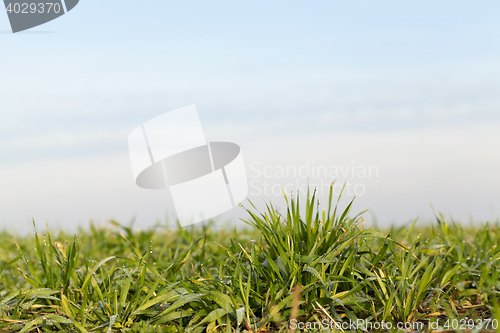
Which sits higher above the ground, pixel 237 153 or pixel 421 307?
pixel 237 153

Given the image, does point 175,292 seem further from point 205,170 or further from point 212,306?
point 205,170

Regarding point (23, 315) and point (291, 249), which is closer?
point (291, 249)

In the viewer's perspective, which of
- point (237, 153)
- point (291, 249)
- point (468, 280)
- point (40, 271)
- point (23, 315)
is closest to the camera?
point (291, 249)

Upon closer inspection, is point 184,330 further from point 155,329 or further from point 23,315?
point 23,315

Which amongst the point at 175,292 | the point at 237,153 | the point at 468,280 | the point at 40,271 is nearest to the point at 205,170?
the point at 237,153

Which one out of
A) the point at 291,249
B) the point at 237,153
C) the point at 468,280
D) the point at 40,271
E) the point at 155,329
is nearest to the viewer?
the point at 155,329

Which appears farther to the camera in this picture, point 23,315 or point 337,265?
point 23,315

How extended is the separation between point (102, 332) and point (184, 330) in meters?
0.47

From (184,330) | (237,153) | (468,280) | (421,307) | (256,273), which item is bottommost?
(468,280)

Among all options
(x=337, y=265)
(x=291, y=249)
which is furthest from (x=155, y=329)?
(x=337, y=265)

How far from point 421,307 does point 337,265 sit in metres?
0.59

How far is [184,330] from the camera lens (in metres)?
2.38

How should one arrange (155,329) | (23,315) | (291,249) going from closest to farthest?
(155,329)
(291,249)
(23,315)

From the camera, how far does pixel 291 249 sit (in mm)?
2508
